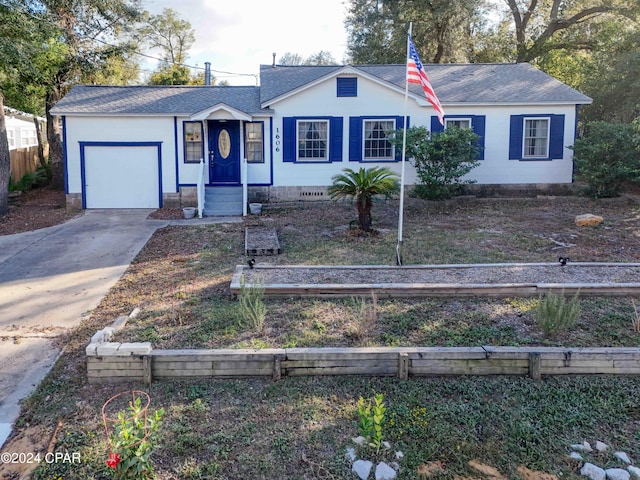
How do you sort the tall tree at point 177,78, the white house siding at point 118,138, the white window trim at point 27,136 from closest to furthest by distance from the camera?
the white house siding at point 118,138 → the white window trim at point 27,136 → the tall tree at point 177,78

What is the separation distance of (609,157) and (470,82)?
15.9ft

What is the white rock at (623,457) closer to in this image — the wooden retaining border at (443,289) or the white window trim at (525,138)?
the wooden retaining border at (443,289)

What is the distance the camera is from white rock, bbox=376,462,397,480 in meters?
3.31

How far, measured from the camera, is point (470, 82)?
1670 cm

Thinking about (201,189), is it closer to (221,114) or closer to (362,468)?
(221,114)

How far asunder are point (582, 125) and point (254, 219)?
47.5 feet

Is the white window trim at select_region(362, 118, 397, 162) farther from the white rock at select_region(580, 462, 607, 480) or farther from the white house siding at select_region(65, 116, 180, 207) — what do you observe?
the white rock at select_region(580, 462, 607, 480)

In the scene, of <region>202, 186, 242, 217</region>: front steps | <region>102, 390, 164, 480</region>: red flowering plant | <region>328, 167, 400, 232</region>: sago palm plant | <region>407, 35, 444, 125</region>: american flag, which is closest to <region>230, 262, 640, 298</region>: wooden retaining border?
<region>407, 35, 444, 125</region>: american flag

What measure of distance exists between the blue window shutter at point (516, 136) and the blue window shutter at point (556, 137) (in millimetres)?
931

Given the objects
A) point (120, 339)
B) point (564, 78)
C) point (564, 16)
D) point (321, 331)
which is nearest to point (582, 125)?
point (564, 78)

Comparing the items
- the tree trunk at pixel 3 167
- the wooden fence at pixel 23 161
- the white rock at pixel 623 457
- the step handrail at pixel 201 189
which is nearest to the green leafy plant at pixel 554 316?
the white rock at pixel 623 457

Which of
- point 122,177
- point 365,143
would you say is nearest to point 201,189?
point 122,177

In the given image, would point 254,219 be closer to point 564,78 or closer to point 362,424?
point 362,424

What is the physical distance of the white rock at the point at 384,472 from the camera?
3307 mm
